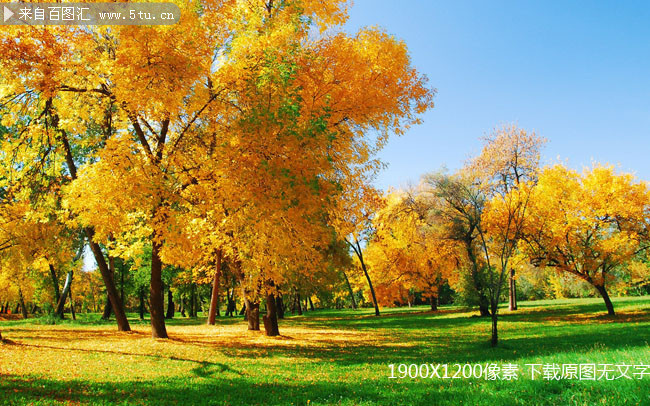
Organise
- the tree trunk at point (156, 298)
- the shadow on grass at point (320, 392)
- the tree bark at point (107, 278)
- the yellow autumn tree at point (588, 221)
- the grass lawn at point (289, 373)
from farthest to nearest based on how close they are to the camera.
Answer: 1. the yellow autumn tree at point (588, 221)
2. the tree bark at point (107, 278)
3. the tree trunk at point (156, 298)
4. the grass lawn at point (289, 373)
5. the shadow on grass at point (320, 392)

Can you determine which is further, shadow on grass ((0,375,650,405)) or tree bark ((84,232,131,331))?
tree bark ((84,232,131,331))

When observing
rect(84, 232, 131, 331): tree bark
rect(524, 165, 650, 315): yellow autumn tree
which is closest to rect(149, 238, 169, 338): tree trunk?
rect(84, 232, 131, 331): tree bark

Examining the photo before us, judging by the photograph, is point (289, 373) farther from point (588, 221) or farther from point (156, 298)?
point (588, 221)

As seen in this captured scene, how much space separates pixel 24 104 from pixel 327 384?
419 inches

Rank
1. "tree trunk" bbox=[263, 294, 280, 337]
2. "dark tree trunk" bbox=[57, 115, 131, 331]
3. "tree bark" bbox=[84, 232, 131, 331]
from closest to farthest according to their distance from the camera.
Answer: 1. "dark tree trunk" bbox=[57, 115, 131, 331]
2. "tree bark" bbox=[84, 232, 131, 331]
3. "tree trunk" bbox=[263, 294, 280, 337]

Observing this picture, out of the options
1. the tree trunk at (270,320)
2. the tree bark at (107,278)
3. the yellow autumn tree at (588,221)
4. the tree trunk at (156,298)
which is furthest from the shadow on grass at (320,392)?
the yellow autumn tree at (588,221)

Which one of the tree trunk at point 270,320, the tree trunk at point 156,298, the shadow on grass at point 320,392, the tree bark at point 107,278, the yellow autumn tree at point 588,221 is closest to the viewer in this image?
the shadow on grass at point 320,392

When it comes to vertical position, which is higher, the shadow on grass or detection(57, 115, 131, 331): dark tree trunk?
detection(57, 115, 131, 331): dark tree trunk

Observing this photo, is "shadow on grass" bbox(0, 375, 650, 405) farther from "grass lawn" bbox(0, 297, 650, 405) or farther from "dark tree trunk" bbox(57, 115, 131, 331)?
"dark tree trunk" bbox(57, 115, 131, 331)

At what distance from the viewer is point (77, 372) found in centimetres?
810

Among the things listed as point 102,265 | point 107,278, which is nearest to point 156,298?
point 102,265

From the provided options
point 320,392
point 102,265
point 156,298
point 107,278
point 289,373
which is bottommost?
point 289,373

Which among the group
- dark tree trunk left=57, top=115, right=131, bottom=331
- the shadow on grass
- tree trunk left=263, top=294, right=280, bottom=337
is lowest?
tree trunk left=263, top=294, right=280, bottom=337

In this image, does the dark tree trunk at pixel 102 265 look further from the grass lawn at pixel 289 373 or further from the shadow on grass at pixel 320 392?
the shadow on grass at pixel 320 392
